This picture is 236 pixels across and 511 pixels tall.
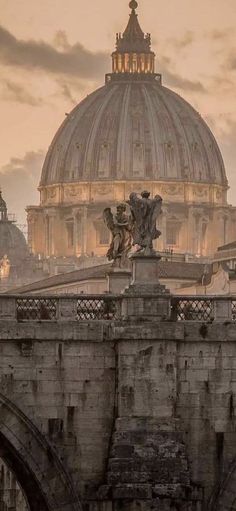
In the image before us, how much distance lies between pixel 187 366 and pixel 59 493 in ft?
14.6

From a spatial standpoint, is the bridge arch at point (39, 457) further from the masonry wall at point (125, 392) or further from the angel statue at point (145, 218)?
the angel statue at point (145, 218)

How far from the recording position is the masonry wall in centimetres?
6525

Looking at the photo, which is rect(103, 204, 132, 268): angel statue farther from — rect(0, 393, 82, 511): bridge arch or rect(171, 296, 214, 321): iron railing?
rect(0, 393, 82, 511): bridge arch

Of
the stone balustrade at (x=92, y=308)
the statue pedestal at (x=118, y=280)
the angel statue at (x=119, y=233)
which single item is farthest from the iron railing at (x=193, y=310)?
the statue pedestal at (x=118, y=280)

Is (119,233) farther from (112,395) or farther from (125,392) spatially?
(125,392)

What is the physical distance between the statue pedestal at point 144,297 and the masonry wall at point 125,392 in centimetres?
32

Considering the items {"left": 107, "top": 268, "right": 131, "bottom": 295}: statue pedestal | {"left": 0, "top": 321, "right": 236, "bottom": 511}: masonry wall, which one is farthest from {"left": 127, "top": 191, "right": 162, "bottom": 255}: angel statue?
{"left": 107, "top": 268, "right": 131, "bottom": 295}: statue pedestal

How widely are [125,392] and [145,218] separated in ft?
14.6

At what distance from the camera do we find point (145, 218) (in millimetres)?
66500

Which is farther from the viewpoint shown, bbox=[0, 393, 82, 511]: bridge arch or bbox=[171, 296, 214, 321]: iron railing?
bbox=[171, 296, 214, 321]: iron railing

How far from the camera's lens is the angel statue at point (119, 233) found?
69925mm

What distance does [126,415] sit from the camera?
65.4 meters

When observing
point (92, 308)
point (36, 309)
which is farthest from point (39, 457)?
point (92, 308)

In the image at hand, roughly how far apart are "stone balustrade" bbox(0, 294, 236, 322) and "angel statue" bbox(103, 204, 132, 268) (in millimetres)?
3690
